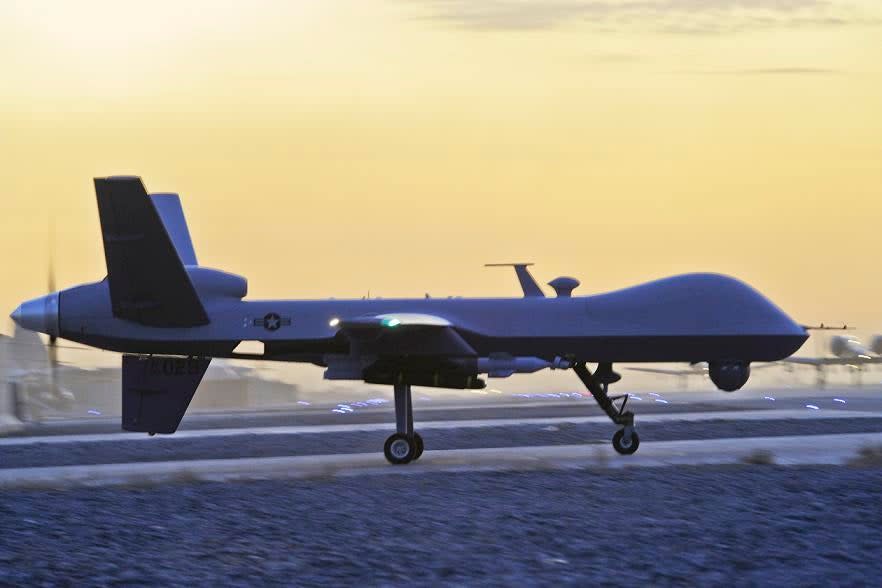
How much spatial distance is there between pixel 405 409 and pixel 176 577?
37.3 feet

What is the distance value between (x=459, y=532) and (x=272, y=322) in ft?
34.6

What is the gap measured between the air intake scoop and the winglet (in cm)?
30

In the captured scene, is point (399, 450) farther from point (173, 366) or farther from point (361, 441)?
point (361, 441)

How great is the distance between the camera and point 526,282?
24625 millimetres

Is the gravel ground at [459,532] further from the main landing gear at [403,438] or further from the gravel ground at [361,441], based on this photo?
the gravel ground at [361,441]

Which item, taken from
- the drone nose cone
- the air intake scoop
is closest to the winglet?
the air intake scoop

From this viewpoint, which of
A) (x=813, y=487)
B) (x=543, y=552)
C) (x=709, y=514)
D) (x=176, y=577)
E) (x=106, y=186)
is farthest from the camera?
(x=106, y=186)

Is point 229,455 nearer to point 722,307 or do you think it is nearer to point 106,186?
point 106,186

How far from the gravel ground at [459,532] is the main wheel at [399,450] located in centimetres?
394

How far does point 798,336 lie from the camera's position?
24.0 m

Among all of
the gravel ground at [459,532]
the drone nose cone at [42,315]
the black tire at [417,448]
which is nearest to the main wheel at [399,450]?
the black tire at [417,448]

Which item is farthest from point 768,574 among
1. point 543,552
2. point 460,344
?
point 460,344

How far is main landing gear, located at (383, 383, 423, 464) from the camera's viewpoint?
2327 cm

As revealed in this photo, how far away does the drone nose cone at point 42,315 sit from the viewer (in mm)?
24516
